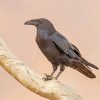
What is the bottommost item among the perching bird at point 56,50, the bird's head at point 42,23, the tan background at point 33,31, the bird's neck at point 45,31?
the tan background at point 33,31

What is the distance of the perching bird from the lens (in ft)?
3.28

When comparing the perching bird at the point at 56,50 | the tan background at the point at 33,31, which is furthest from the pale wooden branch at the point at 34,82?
the tan background at the point at 33,31

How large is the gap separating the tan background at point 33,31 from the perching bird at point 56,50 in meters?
0.57

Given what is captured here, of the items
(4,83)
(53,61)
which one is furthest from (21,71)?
(4,83)

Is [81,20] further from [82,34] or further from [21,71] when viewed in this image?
[21,71]

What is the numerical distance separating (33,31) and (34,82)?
67 centimetres

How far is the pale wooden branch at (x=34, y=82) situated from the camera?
0.95 metres

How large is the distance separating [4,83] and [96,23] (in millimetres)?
431

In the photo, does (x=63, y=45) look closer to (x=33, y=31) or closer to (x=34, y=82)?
(x=34, y=82)

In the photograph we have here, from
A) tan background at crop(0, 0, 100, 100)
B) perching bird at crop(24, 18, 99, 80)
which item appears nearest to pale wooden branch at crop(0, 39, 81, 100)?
perching bird at crop(24, 18, 99, 80)

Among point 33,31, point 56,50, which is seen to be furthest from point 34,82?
point 33,31

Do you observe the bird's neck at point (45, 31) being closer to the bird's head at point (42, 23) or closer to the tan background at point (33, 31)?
the bird's head at point (42, 23)

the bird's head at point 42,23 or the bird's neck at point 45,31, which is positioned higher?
the bird's head at point 42,23

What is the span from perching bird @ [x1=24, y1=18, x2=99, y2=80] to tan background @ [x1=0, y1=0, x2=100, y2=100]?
571 millimetres
